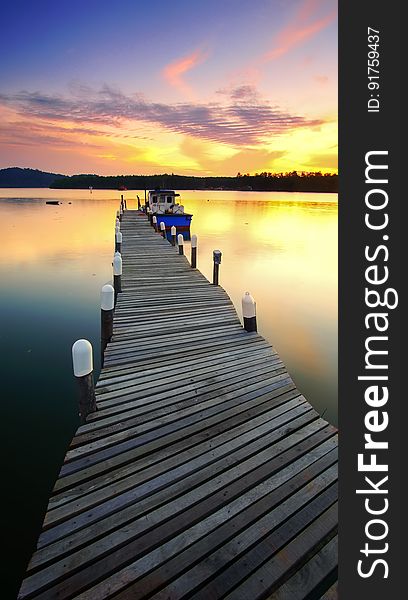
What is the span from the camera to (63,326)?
36.8 ft

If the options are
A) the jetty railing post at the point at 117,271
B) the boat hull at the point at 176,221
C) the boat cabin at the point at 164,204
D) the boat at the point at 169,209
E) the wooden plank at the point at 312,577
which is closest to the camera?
the wooden plank at the point at 312,577

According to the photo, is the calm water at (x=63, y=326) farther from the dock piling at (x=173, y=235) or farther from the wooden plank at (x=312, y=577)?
the wooden plank at (x=312, y=577)

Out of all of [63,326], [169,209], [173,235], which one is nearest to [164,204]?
[169,209]

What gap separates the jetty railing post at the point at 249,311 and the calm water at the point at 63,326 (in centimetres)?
201

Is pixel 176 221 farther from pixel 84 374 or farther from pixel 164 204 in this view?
pixel 84 374

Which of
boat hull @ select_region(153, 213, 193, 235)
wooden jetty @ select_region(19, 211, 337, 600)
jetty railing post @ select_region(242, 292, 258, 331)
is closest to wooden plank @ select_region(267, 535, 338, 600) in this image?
wooden jetty @ select_region(19, 211, 337, 600)

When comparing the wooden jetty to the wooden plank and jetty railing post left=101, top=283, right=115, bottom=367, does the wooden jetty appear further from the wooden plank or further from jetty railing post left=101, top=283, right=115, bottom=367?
jetty railing post left=101, top=283, right=115, bottom=367

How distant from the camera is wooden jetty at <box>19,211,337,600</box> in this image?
2.68 meters

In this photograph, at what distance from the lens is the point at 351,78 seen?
2.16 m

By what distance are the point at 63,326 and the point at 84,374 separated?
24.2 feet

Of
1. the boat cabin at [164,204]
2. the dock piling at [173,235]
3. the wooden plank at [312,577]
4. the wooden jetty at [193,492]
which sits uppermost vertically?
the boat cabin at [164,204]

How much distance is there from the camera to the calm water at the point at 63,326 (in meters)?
5.40

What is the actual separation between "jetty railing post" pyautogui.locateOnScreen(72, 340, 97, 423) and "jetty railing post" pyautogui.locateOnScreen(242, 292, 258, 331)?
13.2ft

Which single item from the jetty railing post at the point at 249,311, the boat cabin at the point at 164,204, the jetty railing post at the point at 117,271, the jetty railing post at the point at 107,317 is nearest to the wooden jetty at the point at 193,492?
the jetty railing post at the point at 107,317
